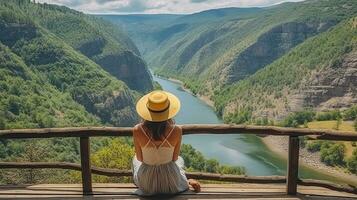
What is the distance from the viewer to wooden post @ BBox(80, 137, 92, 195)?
296 inches

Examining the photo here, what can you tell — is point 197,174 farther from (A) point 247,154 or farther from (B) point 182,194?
(A) point 247,154

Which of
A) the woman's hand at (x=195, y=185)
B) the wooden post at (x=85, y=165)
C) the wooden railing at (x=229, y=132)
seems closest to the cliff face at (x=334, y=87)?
the wooden railing at (x=229, y=132)

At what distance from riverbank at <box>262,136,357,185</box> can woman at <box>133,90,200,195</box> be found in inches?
2549

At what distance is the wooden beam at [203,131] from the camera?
7293 millimetres

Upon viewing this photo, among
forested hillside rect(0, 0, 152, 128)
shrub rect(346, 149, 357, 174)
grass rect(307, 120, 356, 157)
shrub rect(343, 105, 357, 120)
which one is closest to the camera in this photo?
shrub rect(346, 149, 357, 174)

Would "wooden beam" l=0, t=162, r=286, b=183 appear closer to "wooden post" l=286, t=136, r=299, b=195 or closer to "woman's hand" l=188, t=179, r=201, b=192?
"wooden post" l=286, t=136, r=299, b=195

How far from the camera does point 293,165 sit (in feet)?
24.4

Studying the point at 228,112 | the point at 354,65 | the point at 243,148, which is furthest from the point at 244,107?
Answer: the point at 243,148

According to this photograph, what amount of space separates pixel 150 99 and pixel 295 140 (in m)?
2.42

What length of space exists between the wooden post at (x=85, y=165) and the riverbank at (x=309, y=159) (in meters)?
64.6

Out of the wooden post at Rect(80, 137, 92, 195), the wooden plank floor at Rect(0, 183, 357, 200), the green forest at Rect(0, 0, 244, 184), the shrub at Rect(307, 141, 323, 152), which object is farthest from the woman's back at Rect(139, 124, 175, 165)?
the shrub at Rect(307, 141, 323, 152)

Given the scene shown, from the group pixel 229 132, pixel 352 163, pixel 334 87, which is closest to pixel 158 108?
pixel 229 132

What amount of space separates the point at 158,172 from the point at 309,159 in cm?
7994

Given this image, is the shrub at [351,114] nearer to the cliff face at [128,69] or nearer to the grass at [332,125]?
the grass at [332,125]
